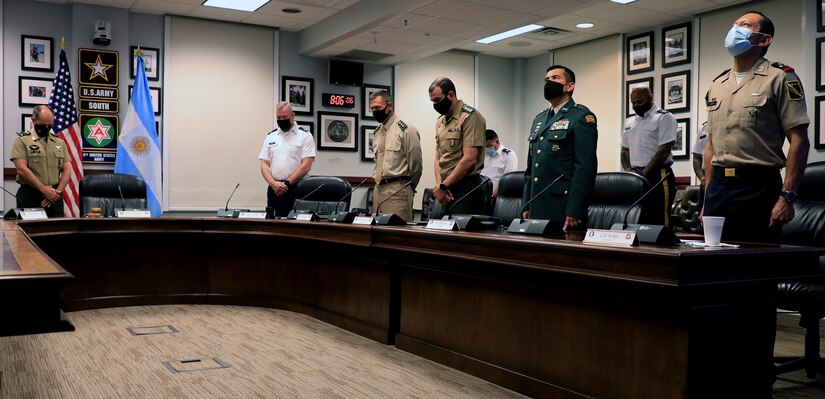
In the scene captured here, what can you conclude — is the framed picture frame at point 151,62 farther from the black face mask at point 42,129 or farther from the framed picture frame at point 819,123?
the framed picture frame at point 819,123

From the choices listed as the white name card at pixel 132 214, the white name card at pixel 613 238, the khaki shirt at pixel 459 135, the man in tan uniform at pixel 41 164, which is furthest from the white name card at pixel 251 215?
the white name card at pixel 613 238

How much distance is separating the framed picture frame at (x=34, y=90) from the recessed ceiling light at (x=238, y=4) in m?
1.75

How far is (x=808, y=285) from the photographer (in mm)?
2596

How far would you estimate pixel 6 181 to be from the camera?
658 cm

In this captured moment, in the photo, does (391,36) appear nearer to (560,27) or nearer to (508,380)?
(560,27)

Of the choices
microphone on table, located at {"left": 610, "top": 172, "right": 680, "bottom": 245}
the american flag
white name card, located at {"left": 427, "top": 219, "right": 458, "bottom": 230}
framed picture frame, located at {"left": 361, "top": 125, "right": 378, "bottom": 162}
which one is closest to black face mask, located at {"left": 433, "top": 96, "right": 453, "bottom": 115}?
white name card, located at {"left": 427, "top": 219, "right": 458, "bottom": 230}

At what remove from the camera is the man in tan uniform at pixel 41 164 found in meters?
5.27

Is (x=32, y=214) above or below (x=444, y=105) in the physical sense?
below

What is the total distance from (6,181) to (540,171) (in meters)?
5.63

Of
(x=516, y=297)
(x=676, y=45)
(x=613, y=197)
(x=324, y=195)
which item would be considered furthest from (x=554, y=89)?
(x=676, y=45)

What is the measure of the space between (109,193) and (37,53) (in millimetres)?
2685

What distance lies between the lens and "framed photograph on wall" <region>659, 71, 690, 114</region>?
274 inches

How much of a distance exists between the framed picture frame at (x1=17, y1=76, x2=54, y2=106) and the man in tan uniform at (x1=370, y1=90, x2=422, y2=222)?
13.2 feet

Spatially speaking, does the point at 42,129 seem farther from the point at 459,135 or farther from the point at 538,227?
the point at 538,227
